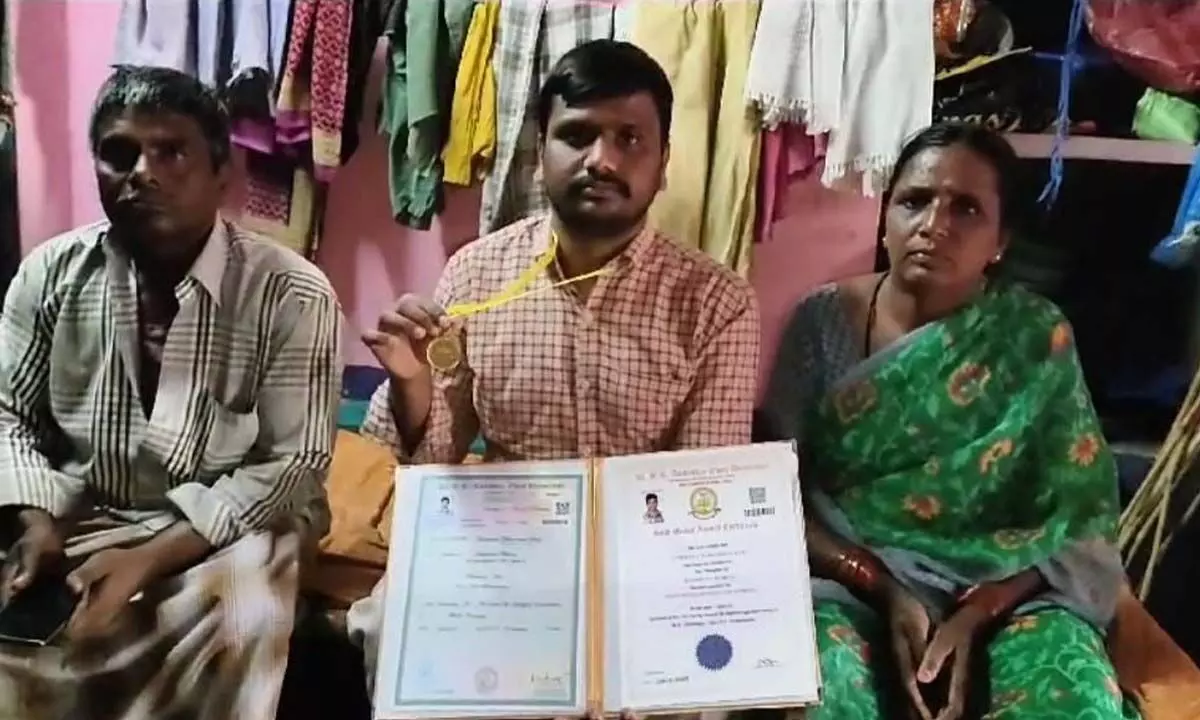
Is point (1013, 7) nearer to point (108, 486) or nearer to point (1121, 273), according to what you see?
point (1121, 273)

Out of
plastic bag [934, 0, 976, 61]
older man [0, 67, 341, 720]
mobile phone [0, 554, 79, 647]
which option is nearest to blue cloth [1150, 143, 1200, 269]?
plastic bag [934, 0, 976, 61]

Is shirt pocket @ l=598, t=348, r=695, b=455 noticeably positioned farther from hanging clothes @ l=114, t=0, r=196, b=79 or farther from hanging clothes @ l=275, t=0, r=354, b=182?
hanging clothes @ l=114, t=0, r=196, b=79

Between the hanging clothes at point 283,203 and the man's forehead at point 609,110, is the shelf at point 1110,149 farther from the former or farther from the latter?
the hanging clothes at point 283,203

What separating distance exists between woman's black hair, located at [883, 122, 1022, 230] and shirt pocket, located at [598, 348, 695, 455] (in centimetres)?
31

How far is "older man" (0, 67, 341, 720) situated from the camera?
1.42m

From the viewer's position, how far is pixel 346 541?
1.54 metres

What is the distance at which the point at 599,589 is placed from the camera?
51.4 inches

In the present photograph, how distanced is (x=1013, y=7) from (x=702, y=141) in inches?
15.1

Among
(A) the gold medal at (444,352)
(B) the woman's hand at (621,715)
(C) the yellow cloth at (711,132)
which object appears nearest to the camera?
(B) the woman's hand at (621,715)

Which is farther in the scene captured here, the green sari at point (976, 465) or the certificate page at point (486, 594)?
the green sari at point (976, 465)

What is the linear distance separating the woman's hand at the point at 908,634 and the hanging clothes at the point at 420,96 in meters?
0.68

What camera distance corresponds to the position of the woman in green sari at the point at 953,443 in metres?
1.41
